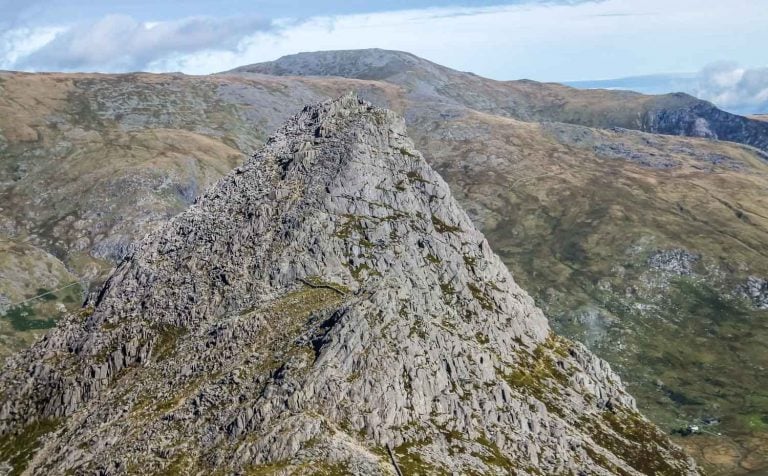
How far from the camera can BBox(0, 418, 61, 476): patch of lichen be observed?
125500 millimetres

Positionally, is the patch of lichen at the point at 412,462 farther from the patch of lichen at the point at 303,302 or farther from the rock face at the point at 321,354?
the patch of lichen at the point at 303,302

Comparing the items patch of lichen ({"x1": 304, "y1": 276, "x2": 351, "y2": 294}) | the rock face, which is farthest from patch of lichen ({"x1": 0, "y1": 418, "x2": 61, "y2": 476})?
patch of lichen ({"x1": 304, "y1": 276, "x2": 351, "y2": 294})

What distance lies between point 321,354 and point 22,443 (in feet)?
191

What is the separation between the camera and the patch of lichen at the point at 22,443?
126m

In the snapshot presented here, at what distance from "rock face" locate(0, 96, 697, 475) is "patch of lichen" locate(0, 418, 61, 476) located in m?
0.46

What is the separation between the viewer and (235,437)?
113 metres

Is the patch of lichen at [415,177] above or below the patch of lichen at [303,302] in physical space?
above

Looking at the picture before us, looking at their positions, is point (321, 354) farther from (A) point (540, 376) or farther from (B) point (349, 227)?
(A) point (540, 376)

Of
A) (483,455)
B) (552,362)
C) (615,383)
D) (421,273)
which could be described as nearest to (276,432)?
(483,455)

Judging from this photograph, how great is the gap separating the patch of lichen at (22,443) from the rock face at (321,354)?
1.50 ft

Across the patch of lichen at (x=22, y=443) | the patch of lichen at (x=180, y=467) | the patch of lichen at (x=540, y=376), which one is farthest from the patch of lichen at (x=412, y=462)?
the patch of lichen at (x=22, y=443)

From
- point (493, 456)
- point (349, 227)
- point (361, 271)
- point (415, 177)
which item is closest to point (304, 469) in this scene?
point (493, 456)

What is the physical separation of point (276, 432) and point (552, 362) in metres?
71.0

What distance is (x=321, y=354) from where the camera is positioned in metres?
123
